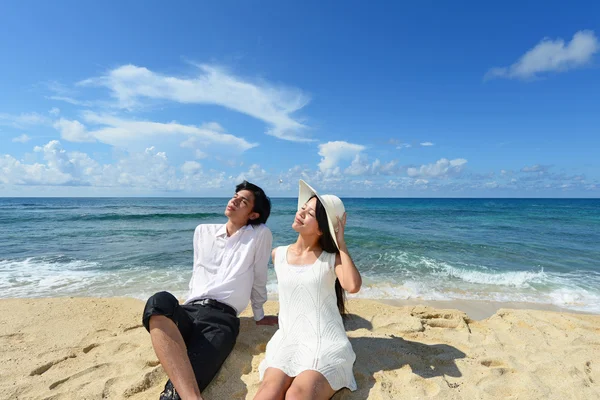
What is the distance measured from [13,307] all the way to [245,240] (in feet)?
14.6

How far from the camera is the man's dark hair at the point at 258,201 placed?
381 cm

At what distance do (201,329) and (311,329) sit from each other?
1111 mm

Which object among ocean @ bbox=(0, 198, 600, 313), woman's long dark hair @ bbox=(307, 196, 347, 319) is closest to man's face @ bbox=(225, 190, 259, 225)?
woman's long dark hair @ bbox=(307, 196, 347, 319)

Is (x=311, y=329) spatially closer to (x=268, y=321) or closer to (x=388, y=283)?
(x=268, y=321)

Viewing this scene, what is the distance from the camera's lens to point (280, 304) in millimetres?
3139

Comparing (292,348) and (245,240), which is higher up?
(245,240)

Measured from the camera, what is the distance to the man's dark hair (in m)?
3.81

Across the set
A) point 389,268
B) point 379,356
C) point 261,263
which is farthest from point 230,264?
point 389,268

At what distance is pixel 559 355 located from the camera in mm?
3475

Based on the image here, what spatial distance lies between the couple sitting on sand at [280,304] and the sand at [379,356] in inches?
16.2

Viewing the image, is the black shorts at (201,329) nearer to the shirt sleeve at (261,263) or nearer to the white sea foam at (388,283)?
the shirt sleeve at (261,263)

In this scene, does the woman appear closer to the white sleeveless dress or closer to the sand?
the white sleeveless dress

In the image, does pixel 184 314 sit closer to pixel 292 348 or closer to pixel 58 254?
pixel 292 348

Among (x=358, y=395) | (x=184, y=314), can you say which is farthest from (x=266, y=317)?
(x=358, y=395)
